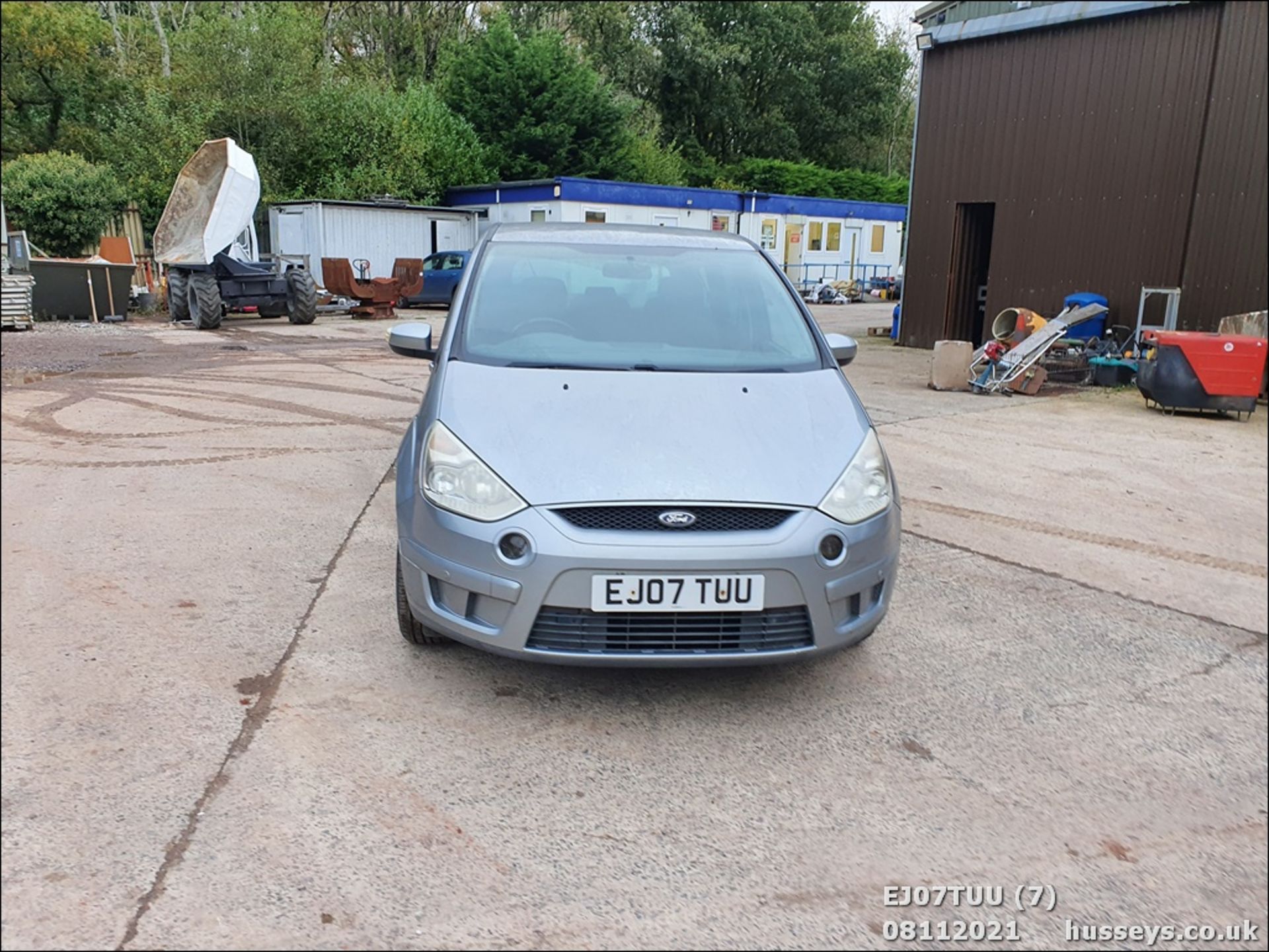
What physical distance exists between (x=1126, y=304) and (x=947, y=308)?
10.1 feet

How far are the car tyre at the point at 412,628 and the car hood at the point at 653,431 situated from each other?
2.39 ft

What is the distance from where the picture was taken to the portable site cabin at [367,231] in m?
24.4

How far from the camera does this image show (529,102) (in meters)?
32.4

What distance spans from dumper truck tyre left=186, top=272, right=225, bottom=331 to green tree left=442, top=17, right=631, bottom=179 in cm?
1726

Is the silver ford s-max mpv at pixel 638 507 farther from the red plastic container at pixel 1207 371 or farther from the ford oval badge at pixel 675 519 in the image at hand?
the red plastic container at pixel 1207 371

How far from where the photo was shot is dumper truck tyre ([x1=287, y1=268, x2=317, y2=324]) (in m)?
18.2

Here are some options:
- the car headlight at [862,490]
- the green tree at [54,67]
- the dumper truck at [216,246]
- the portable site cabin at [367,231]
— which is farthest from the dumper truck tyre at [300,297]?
the car headlight at [862,490]

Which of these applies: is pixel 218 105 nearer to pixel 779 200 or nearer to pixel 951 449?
pixel 779 200

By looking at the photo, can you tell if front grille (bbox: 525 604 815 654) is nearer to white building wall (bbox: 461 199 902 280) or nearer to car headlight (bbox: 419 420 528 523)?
car headlight (bbox: 419 420 528 523)

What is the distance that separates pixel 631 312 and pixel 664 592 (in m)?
1.55

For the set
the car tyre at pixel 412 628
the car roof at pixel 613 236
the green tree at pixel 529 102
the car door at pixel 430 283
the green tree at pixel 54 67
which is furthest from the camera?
the green tree at pixel 529 102

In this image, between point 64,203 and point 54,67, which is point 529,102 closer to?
point 64,203

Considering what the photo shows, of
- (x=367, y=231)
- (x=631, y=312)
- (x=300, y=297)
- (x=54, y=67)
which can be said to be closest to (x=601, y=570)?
(x=631, y=312)

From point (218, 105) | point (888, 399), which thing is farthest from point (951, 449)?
point (218, 105)
